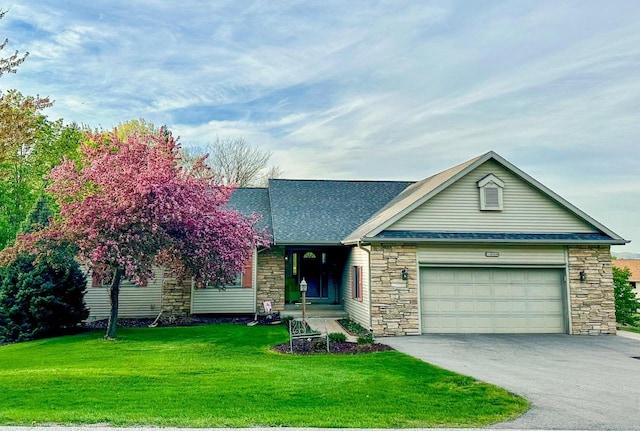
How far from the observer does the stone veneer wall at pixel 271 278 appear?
52.0 ft

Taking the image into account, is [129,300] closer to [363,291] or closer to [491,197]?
[363,291]

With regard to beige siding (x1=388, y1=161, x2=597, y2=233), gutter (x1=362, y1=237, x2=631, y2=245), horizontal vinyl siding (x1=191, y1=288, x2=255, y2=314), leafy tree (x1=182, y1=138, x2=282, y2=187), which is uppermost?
leafy tree (x1=182, y1=138, x2=282, y2=187)

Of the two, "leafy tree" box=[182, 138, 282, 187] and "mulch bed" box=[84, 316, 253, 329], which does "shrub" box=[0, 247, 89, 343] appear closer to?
"mulch bed" box=[84, 316, 253, 329]

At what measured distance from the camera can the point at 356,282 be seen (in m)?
14.1

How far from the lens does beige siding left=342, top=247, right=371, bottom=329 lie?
12.6 metres

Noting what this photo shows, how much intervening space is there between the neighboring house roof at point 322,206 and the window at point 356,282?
1.32 meters

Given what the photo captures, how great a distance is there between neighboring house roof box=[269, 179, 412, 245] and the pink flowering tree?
11.8ft

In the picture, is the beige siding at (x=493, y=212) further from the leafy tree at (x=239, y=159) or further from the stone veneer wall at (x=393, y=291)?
the leafy tree at (x=239, y=159)

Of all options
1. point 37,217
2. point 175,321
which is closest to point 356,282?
point 175,321

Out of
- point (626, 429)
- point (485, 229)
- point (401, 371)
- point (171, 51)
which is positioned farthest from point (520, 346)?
point (171, 51)

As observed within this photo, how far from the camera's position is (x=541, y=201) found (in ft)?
43.2

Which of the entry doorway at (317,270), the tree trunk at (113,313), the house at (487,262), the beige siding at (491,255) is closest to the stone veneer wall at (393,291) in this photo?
the house at (487,262)

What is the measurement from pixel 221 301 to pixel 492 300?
9.20 meters

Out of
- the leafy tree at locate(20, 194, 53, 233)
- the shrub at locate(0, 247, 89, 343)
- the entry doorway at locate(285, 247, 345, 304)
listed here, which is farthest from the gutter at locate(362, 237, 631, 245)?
the leafy tree at locate(20, 194, 53, 233)
